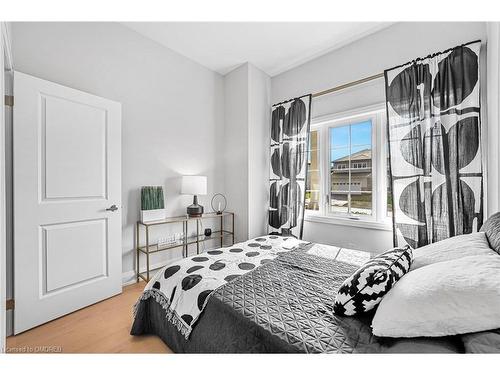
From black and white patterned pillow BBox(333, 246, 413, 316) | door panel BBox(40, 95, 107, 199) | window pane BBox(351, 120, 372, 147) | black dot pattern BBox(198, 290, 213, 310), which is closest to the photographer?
black and white patterned pillow BBox(333, 246, 413, 316)

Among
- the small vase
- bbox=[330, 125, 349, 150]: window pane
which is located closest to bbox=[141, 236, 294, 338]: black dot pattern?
the small vase

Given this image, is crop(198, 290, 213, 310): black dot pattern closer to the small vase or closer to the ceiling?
the small vase

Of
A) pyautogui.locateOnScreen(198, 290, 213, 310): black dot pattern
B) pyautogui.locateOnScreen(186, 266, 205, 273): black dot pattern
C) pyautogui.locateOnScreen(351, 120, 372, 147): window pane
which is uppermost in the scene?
pyautogui.locateOnScreen(351, 120, 372, 147): window pane

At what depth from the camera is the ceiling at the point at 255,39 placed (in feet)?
8.16

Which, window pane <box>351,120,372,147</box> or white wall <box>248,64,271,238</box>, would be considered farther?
white wall <box>248,64,271,238</box>

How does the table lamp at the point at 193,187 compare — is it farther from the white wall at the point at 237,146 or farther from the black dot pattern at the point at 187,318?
Answer: the black dot pattern at the point at 187,318

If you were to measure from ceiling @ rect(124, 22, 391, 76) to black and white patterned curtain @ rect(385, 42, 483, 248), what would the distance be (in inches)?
30.7

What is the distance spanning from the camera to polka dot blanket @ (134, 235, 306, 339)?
1.27 meters

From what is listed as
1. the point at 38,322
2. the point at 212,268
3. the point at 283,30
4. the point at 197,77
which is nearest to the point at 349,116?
the point at 283,30

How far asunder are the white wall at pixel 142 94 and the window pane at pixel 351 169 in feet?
5.56

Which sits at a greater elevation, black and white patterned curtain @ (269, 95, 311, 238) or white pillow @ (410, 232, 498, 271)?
black and white patterned curtain @ (269, 95, 311, 238)

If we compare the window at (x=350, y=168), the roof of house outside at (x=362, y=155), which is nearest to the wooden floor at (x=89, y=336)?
the window at (x=350, y=168)

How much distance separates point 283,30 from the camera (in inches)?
101
